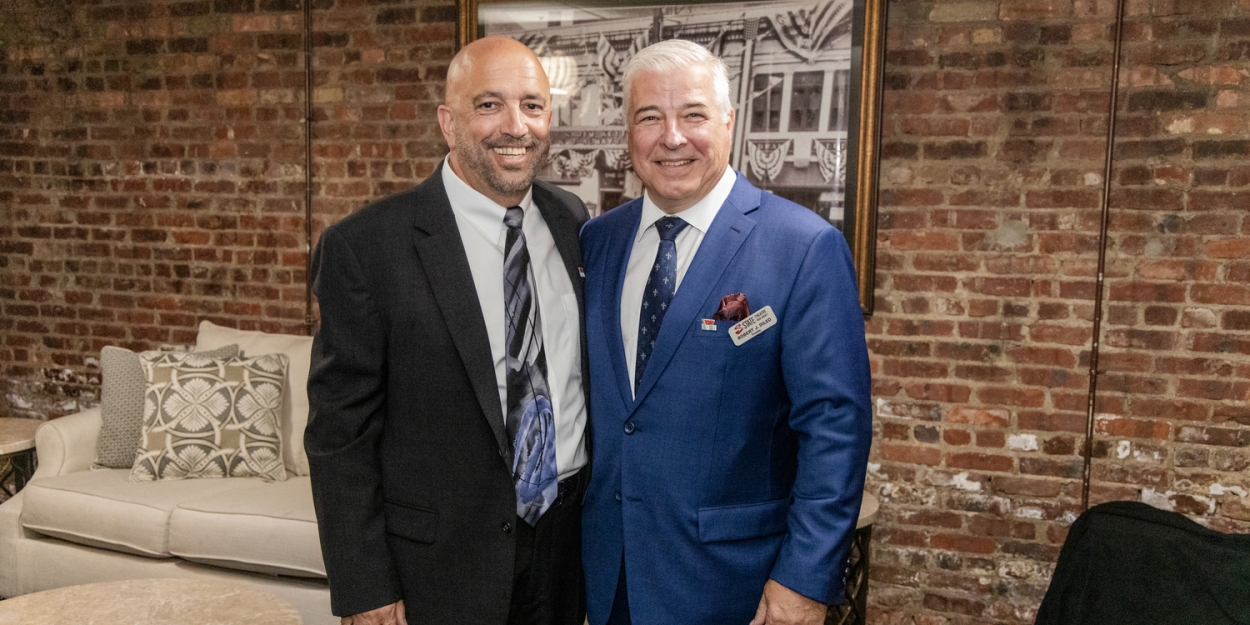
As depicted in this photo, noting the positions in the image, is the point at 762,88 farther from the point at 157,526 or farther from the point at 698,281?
the point at 157,526

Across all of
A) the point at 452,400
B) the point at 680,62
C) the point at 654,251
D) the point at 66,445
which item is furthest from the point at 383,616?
the point at 66,445

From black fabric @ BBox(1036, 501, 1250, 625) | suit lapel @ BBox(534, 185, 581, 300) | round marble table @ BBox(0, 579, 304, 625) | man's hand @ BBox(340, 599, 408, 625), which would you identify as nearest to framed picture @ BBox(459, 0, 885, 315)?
black fabric @ BBox(1036, 501, 1250, 625)

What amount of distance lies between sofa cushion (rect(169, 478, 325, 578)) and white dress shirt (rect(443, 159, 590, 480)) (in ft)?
4.87

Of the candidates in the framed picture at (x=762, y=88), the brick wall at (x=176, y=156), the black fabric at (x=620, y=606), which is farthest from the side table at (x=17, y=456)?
the black fabric at (x=620, y=606)

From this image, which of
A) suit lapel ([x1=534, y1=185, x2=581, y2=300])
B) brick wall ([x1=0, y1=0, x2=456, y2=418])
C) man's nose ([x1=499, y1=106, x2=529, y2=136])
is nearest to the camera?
man's nose ([x1=499, y1=106, x2=529, y2=136])

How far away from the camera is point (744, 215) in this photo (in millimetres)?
1729

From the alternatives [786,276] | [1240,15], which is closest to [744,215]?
[786,276]

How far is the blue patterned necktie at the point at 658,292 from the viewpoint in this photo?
5.64 feet

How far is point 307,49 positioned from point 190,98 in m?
0.67

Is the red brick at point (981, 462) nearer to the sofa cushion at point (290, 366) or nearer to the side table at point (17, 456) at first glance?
the sofa cushion at point (290, 366)

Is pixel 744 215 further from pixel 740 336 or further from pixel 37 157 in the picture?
pixel 37 157

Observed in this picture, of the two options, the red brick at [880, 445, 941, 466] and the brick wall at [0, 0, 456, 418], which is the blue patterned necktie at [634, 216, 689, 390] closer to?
the red brick at [880, 445, 941, 466]

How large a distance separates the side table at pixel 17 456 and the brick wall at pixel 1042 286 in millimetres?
3319

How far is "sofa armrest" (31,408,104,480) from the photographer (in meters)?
3.36
